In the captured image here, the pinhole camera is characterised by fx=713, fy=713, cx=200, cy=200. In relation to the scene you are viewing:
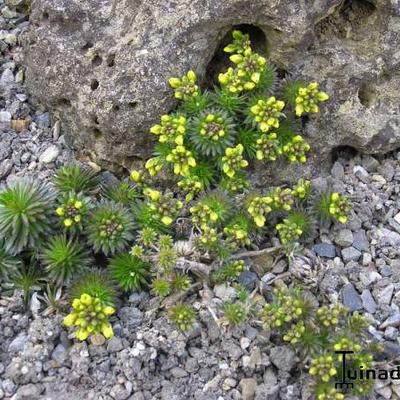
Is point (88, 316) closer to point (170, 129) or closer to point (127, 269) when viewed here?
point (127, 269)

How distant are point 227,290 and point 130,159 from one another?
1.33m

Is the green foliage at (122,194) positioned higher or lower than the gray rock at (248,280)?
higher

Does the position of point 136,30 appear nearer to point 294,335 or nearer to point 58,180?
point 58,180

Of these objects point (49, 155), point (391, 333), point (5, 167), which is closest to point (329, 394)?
point (391, 333)

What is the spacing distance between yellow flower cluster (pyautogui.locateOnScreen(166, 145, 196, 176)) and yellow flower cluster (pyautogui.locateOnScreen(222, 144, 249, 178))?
228 mm

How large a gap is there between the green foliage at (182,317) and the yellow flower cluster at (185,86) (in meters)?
1.51

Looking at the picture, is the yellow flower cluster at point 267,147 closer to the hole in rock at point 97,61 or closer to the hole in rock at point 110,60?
the hole in rock at point 110,60

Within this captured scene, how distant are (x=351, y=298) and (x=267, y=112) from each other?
4.71ft

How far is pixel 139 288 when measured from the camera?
498cm

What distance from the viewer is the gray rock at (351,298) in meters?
4.95

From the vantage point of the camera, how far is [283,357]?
4.59m

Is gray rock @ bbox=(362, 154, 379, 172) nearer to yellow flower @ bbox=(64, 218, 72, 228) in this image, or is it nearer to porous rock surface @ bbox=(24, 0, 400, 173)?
porous rock surface @ bbox=(24, 0, 400, 173)

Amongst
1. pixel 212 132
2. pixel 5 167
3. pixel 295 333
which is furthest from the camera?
pixel 5 167

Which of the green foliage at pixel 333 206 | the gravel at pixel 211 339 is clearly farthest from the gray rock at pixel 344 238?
the green foliage at pixel 333 206
